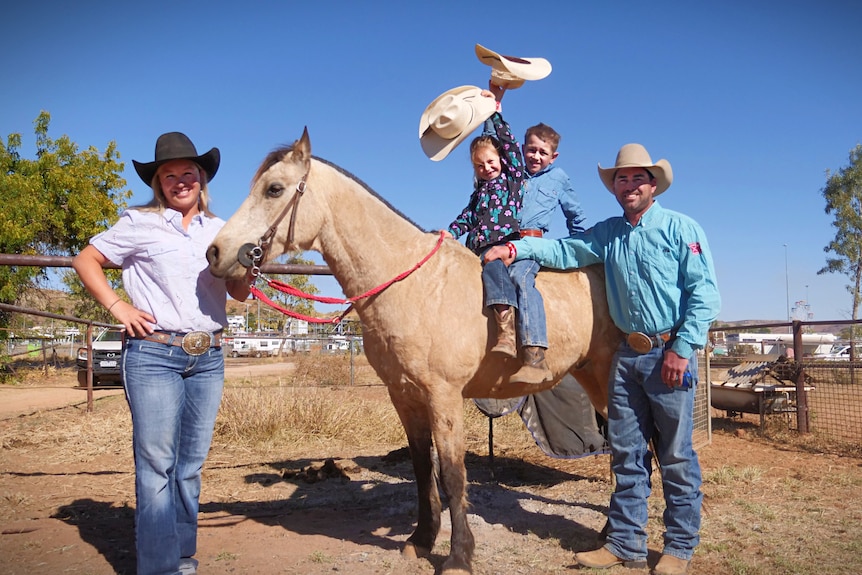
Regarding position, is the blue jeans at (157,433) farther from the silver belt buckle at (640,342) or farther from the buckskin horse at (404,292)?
the silver belt buckle at (640,342)

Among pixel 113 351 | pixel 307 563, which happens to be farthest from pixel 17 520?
pixel 113 351

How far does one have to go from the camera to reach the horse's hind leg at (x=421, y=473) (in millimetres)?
3963

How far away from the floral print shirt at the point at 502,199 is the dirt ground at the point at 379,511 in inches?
87.2

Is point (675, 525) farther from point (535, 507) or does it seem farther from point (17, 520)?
point (17, 520)

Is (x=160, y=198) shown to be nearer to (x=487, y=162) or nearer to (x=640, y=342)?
(x=487, y=162)

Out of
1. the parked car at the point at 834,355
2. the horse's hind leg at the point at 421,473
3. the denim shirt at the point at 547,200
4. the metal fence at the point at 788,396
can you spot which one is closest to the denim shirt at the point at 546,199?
the denim shirt at the point at 547,200

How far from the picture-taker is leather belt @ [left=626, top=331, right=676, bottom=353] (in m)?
3.65

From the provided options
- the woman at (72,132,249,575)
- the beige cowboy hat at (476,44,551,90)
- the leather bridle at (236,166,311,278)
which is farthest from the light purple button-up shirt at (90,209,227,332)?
the beige cowboy hat at (476,44,551,90)

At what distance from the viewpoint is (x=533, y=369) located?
377cm

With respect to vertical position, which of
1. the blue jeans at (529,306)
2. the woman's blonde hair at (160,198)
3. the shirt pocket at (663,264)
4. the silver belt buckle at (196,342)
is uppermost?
the woman's blonde hair at (160,198)

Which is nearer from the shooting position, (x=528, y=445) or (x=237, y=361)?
(x=528, y=445)

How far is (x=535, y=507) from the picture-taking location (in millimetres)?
5125

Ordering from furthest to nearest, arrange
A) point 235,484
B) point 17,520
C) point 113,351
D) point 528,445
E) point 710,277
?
1. point 113,351
2. point 528,445
3. point 235,484
4. point 17,520
5. point 710,277

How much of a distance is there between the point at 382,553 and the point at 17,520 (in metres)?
2.89
